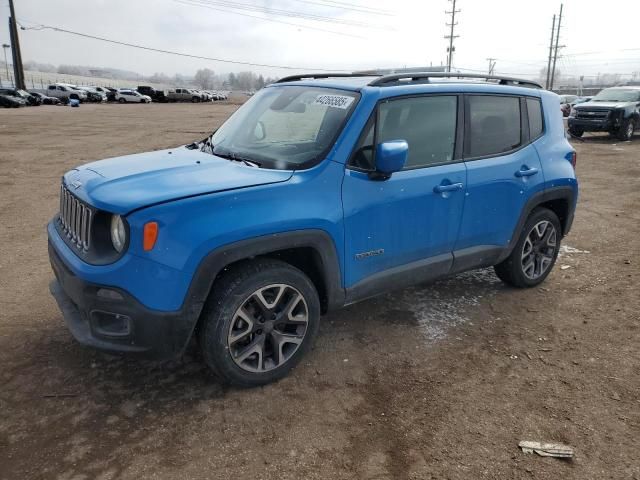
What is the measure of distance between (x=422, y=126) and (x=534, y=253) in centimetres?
193

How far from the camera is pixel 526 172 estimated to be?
168 inches

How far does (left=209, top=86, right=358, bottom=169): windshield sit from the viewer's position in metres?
3.33

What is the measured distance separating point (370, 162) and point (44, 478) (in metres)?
2.51

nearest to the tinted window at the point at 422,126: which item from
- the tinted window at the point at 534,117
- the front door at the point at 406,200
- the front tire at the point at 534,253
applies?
the front door at the point at 406,200

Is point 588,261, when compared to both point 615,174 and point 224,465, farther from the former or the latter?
point 615,174

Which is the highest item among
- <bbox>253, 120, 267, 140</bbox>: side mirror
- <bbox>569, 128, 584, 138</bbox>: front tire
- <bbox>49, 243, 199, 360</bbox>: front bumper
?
<bbox>253, 120, 267, 140</bbox>: side mirror

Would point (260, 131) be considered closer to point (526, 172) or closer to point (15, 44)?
point (526, 172)

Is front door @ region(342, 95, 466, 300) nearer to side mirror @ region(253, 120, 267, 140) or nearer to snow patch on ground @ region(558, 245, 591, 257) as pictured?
side mirror @ region(253, 120, 267, 140)

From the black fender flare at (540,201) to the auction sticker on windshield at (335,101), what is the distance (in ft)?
6.30

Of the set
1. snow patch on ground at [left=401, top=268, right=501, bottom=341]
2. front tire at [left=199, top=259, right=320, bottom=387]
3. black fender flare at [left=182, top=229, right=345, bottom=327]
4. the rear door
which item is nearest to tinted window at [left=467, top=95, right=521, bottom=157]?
the rear door

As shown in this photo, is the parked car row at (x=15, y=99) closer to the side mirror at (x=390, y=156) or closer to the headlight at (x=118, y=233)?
the headlight at (x=118, y=233)

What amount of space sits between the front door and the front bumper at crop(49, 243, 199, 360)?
1.14m

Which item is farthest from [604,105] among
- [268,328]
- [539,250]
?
[268,328]

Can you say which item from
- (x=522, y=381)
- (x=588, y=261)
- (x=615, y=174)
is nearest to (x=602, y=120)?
(x=615, y=174)
